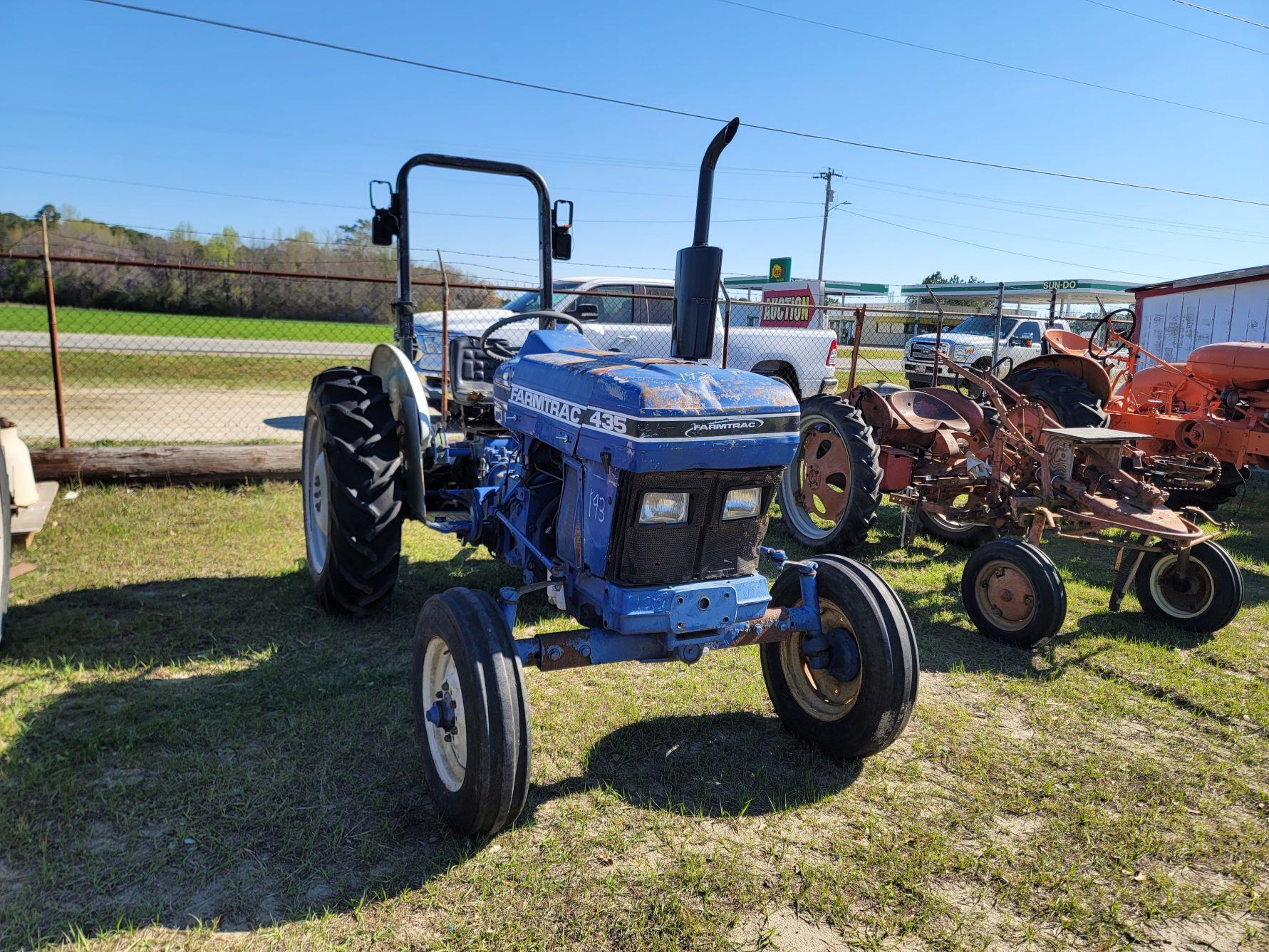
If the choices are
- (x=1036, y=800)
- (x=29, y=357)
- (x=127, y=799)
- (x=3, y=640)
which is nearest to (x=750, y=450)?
(x=1036, y=800)

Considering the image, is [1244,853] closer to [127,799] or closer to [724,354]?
[127,799]

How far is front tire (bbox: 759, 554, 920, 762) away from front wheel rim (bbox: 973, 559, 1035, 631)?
1467 millimetres

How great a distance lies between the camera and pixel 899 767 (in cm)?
302

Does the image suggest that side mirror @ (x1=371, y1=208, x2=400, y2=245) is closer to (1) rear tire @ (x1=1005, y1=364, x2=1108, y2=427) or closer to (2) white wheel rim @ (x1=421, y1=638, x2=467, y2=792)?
(2) white wheel rim @ (x1=421, y1=638, x2=467, y2=792)

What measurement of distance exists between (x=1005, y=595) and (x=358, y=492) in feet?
10.5

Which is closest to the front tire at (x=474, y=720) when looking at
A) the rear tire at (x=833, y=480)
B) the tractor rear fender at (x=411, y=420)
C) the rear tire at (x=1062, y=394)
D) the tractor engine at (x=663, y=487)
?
the tractor engine at (x=663, y=487)

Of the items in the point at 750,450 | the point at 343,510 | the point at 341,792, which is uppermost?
the point at 750,450

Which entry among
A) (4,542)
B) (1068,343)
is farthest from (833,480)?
(4,542)

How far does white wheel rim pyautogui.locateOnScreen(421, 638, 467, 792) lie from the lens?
2.53 metres

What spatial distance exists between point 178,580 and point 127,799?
227 centimetres

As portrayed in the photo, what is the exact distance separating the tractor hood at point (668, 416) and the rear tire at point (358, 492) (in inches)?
45.2

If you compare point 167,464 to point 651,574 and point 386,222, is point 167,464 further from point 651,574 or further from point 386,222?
point 651,574

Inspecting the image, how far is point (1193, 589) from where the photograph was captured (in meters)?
4.48

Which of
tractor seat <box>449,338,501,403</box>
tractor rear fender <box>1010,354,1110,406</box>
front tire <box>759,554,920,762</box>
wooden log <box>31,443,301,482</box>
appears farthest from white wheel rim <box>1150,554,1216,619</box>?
wooden log <box>31,443,301,482</box>
